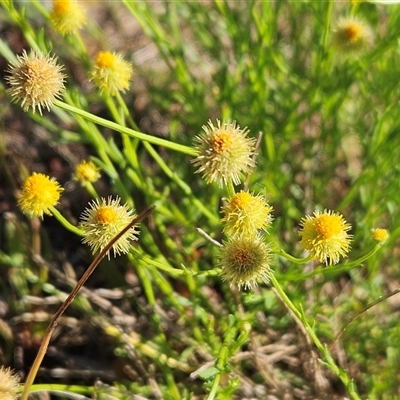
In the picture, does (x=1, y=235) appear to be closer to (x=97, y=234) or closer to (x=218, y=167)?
(x=97, y=234)

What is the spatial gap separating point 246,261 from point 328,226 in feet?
0.57

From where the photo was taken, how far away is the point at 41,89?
1136 mm

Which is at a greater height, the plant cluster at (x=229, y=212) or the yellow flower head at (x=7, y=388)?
the plant cluster at (x=229, y=212)

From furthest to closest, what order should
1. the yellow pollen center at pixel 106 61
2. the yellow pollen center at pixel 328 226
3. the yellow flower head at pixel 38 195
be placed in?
the yellow pollen center at pixel 106 61 < the yellow flower head at pixel 38 195 < the yellow pollen center at pixel 328 226

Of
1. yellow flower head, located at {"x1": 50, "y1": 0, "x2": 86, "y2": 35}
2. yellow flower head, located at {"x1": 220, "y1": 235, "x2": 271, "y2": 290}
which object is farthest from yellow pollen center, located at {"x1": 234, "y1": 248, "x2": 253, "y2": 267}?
yellow flower head, located at {"x1": 50, "y1": 0, "x2": 86, "y2": 35}

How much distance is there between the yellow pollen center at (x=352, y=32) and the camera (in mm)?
1572

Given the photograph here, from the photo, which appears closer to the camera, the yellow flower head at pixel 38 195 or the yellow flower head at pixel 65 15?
the yellow flower head at pixel 38 195

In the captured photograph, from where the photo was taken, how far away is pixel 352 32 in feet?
5.16

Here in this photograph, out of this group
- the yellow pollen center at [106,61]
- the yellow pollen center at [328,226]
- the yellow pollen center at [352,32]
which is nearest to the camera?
the yellow pollen center at [328,226]

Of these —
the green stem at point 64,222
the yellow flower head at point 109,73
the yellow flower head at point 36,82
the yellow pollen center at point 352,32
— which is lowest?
the green stem at point 64,222

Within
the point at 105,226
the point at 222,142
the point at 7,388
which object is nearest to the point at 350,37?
the point at 222,142

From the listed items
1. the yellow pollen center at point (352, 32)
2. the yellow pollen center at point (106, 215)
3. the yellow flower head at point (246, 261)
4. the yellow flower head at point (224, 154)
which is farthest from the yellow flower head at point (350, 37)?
the yellow pollen center at point (106, 215)

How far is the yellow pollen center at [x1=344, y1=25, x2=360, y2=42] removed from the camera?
1.57 meters

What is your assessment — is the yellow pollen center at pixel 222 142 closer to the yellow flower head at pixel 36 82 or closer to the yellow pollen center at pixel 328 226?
the yellow pollen center at pixel 328 226
